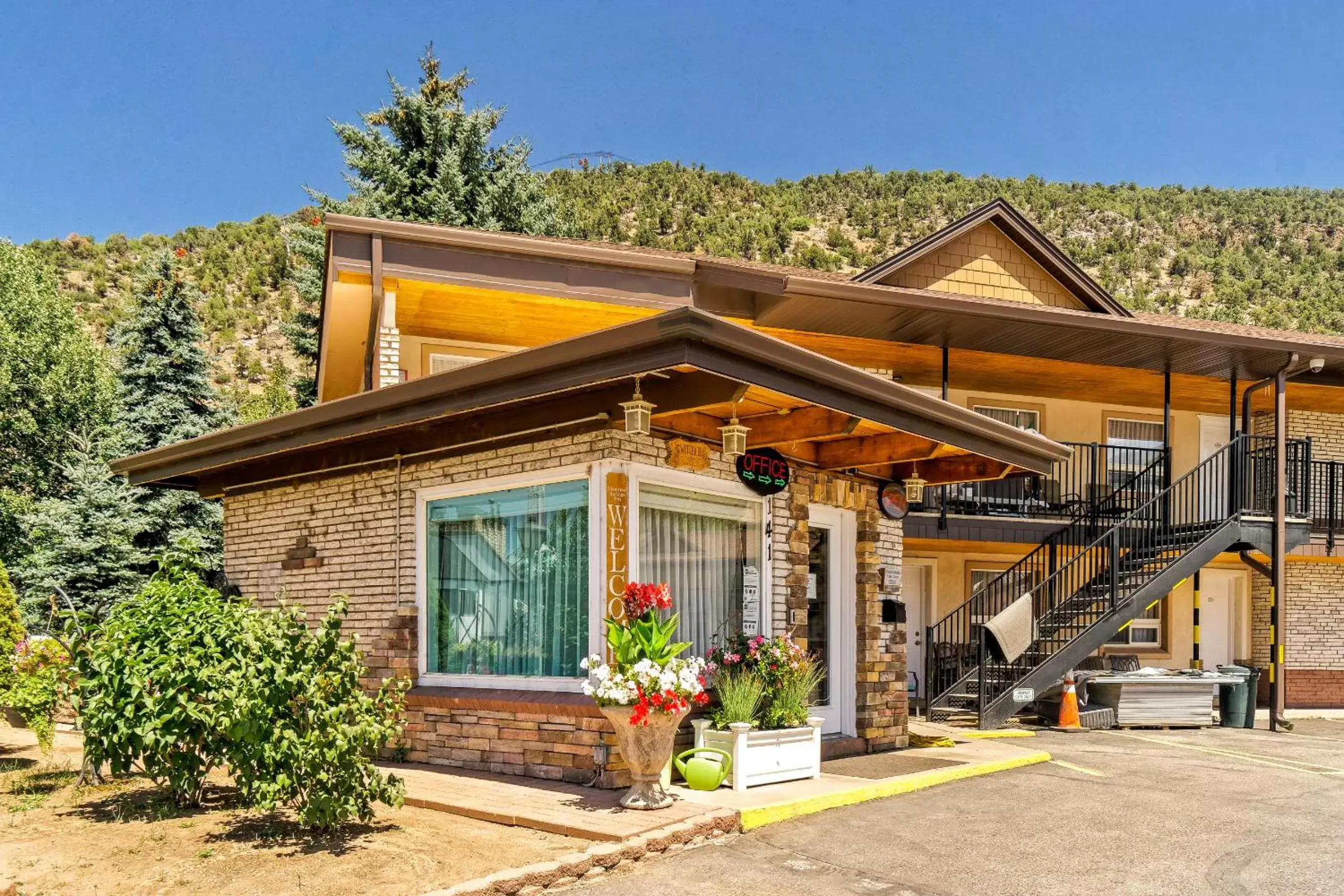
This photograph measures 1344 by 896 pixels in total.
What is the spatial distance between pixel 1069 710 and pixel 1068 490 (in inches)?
176

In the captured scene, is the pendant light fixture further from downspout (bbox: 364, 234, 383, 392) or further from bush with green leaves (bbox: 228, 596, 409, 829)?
downspout (bbox: 364, 234, 383, 392)

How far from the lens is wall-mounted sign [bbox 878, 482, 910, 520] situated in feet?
38.3

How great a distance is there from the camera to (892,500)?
11.7 meters

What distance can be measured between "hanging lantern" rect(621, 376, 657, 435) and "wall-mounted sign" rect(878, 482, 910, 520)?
445 cm

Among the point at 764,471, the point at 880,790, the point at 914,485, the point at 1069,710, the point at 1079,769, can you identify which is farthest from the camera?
the point at 1069,710

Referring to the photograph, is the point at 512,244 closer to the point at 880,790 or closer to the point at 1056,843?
the point at 880,790

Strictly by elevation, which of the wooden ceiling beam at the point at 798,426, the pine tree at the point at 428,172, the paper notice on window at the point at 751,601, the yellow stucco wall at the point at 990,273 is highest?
the pine tree at the point at 428,172

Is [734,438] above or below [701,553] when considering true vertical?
above

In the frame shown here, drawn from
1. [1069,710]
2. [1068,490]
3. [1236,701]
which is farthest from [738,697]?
[1068,490]

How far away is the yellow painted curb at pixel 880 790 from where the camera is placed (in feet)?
25.6

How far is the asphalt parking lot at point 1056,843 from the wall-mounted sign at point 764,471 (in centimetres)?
273

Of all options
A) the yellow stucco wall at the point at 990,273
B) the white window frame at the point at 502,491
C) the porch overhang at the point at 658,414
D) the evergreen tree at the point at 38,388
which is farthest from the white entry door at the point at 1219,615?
the evergreen tree at the point at 38,388

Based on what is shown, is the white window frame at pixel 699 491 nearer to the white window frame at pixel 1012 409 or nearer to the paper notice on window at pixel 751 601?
the paper notice on window at pixel 751 601

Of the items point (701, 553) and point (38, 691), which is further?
point (701, 553)
